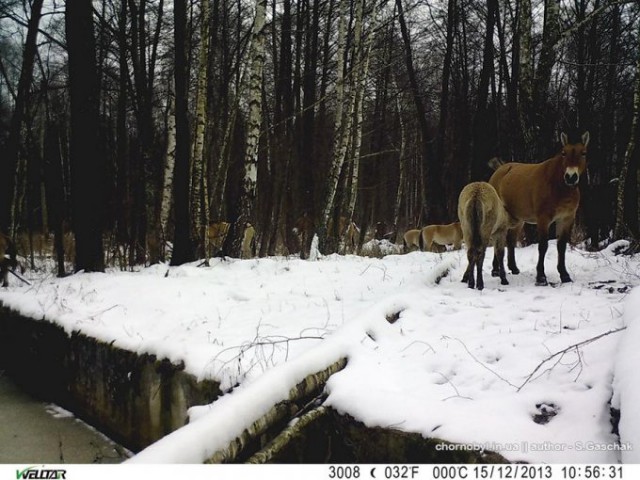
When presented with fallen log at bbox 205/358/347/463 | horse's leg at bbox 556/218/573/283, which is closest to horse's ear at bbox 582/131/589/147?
horse's leg at bbox 556/218/573/283

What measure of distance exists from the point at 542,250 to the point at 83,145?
7612mm

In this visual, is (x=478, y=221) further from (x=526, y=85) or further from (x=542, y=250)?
(x=526, y=85)

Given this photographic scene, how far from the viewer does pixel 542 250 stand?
5574mm

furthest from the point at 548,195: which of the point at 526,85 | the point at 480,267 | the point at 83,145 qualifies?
the point at 83,145

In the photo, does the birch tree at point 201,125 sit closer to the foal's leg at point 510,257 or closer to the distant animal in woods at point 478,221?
the distant animal in woods at point 478,221

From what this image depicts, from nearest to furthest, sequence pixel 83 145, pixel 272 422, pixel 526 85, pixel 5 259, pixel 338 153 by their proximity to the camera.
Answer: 1. pixel 272 422
2. pixel 83 145
3. pixel 5 259
4. pixel 526 85
5. pixel 338 153

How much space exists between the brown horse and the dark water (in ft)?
16.2

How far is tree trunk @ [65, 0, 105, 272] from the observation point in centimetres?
830

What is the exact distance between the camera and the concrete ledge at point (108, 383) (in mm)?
3811

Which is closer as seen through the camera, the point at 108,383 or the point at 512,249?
the point at 108,383

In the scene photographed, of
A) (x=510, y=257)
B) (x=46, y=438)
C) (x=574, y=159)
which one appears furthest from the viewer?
(x=510, y=257)

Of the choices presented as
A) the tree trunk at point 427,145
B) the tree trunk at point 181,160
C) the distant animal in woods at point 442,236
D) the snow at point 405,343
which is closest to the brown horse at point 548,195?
the snow at point 405,343

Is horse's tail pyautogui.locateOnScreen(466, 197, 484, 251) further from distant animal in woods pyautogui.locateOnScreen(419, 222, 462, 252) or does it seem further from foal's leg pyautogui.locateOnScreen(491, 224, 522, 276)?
distant animal in woods pyautogui.locateOnScreen(419, 222, 462, 252)

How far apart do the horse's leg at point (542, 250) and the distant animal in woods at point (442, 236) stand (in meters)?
8.25
